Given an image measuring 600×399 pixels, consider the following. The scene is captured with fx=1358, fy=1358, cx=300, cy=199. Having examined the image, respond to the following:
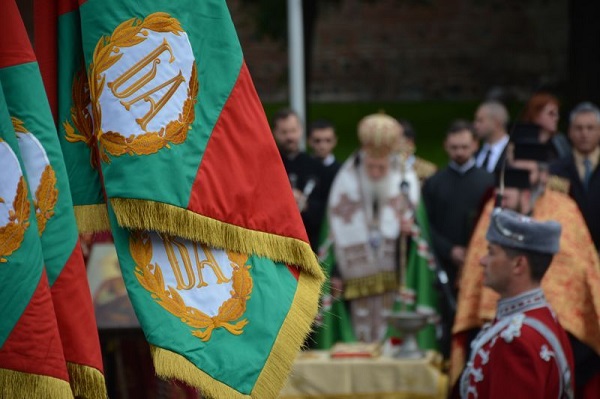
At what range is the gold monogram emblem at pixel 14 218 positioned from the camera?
8.71ft

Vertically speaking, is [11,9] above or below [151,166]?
above

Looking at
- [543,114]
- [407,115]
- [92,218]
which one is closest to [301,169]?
[543,114]

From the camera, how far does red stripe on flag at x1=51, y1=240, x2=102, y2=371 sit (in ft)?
9.50

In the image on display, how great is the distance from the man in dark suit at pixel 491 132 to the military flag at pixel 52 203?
710 centimetres

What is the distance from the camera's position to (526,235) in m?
5.18

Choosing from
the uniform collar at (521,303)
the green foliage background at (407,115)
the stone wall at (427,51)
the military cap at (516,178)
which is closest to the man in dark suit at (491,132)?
the military cap at (516,178)

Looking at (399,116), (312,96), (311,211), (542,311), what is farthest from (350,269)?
(312,96)

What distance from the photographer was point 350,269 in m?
8.88

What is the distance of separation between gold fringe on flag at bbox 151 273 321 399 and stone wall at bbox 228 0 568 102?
71.2 ft

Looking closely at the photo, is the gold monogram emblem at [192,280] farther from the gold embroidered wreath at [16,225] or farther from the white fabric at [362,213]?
the white fabric at [362,213]

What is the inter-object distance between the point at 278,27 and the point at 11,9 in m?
14.9

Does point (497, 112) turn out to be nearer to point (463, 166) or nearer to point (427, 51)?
point (463, 166)

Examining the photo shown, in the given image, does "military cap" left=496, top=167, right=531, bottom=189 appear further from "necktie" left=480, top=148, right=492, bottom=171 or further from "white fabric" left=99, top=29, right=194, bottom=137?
"white fabric" left=99, top=29, right=194, bottom=137

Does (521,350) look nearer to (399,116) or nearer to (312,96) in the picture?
(399,116)
